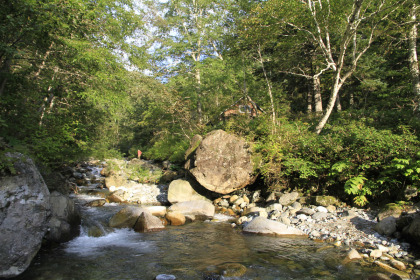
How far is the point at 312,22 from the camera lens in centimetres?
1276

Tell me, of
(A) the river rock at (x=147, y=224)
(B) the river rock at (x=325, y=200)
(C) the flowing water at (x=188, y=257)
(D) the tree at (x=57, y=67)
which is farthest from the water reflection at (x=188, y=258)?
(D) the tree at (x=57, y=67)

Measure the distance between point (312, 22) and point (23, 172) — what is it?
1358 cm

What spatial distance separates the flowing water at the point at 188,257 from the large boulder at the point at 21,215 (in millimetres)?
542

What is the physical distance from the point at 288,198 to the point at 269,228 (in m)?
2.51

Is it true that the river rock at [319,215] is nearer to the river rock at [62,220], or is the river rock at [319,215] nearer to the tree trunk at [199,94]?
the river rock at [62,220]

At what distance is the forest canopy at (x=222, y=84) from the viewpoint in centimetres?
741

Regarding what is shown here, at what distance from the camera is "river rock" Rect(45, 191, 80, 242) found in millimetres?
6371

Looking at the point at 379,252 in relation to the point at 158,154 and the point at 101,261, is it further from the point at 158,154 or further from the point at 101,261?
the point at 158,154

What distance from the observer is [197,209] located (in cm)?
956

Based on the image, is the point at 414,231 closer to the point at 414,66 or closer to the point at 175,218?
the point at 175,218

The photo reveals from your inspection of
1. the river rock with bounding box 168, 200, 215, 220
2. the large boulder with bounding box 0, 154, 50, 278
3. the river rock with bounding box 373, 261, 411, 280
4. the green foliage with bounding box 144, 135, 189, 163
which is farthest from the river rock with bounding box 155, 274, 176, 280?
the green foliage with bounding box 144, 135, 189, 163

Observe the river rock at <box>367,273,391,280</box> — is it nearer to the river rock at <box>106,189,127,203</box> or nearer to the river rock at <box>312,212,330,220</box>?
the river rock at <box>312,212,330,220</box>

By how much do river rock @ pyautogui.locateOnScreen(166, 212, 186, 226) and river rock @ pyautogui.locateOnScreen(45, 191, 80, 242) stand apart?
2.85 meters

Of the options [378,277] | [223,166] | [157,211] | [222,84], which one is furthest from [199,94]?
[378,277]
